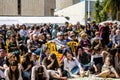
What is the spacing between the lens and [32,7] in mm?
70312

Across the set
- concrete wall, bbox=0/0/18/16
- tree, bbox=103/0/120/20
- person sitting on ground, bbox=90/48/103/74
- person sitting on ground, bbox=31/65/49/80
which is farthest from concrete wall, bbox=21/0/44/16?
person sitting on ground, bbox=31/65/49/80

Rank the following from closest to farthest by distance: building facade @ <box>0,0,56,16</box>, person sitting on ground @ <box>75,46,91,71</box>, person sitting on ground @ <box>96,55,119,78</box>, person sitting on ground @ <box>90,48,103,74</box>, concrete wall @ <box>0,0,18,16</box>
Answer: person sitting on ground @ <box>96,55,119,78</box>, person sitting on ground @ <box>90,48,103,74</box>, person sitting on ground @ <box>75,46,91,71</box>, concrete wall @ <box>0,0,18,16</box>, building facade @ <box>0,0,56,16</box>

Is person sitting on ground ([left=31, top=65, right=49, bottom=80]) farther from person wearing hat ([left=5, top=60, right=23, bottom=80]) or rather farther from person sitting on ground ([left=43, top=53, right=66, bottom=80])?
person sitting on ground ([left=43, top=53, right=66, bottom=80])

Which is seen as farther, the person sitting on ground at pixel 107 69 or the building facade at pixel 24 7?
the building facade at pixel 24 7

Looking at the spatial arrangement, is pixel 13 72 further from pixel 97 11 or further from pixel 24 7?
pixel 24 7

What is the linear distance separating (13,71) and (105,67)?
377cm

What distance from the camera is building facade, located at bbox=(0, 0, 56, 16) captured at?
67000 mm

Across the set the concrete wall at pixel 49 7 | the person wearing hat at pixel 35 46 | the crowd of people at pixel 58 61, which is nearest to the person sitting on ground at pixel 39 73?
the crowd of people at pixel 58 61

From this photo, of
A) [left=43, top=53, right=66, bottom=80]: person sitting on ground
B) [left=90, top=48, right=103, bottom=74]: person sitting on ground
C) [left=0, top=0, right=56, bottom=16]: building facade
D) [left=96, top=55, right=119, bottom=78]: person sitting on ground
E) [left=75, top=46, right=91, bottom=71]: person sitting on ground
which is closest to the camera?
[left=43, top=53, right=66, bottom=80]: person sitting on ground

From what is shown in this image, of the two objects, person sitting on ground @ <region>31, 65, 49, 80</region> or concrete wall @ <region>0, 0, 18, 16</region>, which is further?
concrete wall @ <region>0, 0, 18, 16</region>

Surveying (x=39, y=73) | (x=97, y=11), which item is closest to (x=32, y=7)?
(x=97, y=11)

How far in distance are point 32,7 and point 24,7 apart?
1630 millimetres

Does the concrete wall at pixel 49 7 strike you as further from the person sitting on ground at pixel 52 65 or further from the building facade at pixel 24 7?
the person sitting on ground at pixel 52 65

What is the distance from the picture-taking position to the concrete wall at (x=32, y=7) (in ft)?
227
